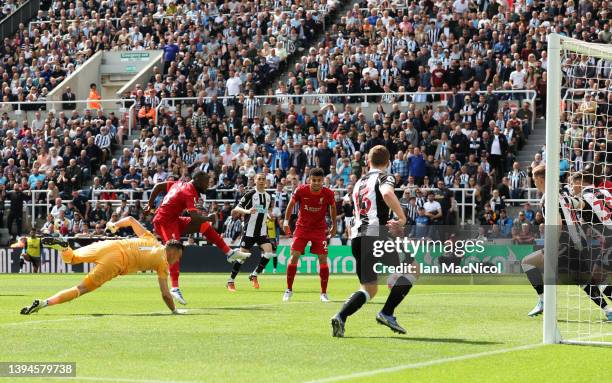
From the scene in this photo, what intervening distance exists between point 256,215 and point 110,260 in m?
8.93

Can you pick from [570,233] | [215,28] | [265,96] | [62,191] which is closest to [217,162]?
[265,96]

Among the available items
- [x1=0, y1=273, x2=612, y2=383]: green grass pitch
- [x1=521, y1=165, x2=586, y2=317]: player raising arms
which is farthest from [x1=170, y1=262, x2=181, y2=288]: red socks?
[x1=521, y1=165, x2=586, y2=317]: player raising arms

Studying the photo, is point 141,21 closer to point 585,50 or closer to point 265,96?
point 265,96

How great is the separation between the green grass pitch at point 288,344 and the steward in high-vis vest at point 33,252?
15.4m

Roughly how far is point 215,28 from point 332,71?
7.66 metres

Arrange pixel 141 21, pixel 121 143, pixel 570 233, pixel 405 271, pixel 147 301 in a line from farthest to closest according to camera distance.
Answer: pixel 141 21 → pixel 121 143 → pixel 147 301 → pixel 570 233 → pixel 405 271

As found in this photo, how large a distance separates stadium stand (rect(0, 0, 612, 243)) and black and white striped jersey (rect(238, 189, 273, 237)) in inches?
318

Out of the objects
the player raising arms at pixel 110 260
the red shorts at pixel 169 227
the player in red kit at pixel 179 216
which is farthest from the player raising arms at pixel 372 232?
the red shorts at pixel 169 227

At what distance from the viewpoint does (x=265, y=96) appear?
38.6m

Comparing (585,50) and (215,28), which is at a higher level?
(215,28)

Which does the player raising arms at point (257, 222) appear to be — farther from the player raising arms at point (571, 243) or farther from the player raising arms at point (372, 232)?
the player raising arms at point (372, 232)

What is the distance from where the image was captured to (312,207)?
67.1 feet

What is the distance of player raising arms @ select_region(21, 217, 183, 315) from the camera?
15.2 metres

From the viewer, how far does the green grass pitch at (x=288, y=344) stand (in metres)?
9.67
